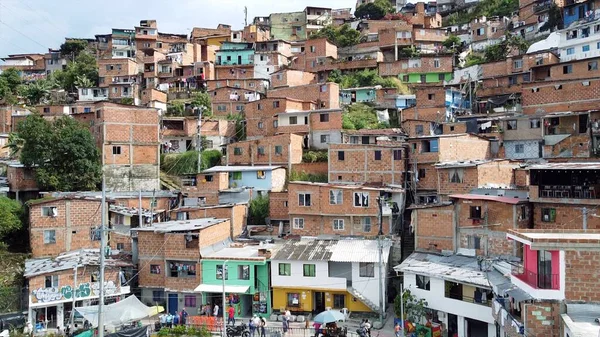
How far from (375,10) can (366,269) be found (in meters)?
61.6

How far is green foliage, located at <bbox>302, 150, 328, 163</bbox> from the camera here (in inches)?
1585

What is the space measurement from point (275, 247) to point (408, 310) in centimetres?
871

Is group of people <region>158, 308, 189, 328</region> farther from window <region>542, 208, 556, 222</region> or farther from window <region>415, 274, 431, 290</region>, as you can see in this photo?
window <region>542, 208, 556, 222</region>

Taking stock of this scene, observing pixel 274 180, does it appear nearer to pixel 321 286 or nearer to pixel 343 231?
pixel 343 231

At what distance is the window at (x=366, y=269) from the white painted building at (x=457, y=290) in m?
1.65

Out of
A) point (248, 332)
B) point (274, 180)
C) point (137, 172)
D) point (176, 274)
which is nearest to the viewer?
point (248, 332)

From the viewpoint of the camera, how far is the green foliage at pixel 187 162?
44469 millimetres

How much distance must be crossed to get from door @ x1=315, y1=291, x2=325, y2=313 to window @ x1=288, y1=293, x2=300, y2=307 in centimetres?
102

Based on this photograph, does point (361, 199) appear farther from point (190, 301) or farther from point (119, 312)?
point (119, 312)

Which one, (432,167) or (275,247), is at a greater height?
(432,167)

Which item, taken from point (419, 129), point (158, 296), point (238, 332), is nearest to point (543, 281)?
point (238, 332)

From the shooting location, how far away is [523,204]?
26.1 meters

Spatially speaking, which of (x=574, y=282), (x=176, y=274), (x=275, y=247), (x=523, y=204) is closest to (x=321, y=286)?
(x=275, y=247)

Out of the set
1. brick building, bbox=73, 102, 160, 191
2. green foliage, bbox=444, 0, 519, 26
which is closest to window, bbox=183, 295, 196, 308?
brick building, bbox=73, 102, 160, 191
